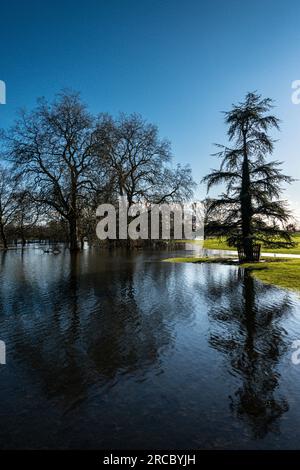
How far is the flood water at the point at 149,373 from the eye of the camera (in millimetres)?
3600

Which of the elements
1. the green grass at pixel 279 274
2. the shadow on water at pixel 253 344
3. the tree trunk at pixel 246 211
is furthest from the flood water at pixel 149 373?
the tree trunk at pixel 246 211

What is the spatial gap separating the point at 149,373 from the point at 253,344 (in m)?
2.55

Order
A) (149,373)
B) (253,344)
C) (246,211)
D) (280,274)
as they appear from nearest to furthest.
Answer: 1. (149,373)
2. (253,344)
3. (280,274)
4. (246,211)

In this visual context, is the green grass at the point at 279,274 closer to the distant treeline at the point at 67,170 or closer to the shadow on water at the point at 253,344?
the shadow on water at the point at 253,344

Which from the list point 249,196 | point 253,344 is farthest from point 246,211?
point 253,344

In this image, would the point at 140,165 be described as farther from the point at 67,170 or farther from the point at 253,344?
the point at 253,344

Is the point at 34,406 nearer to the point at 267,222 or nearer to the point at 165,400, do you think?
the point at 165,400

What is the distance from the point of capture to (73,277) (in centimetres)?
1589

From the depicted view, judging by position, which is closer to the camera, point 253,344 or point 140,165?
point 253,344

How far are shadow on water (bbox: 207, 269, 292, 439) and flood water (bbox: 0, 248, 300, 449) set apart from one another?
24 mm

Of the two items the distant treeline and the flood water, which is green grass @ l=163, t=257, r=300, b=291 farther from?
the distant treeline

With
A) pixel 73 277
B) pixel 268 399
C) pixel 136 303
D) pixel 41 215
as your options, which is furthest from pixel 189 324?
pixel 41 215

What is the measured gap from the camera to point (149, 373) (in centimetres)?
520

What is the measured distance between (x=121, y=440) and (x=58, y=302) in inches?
282
